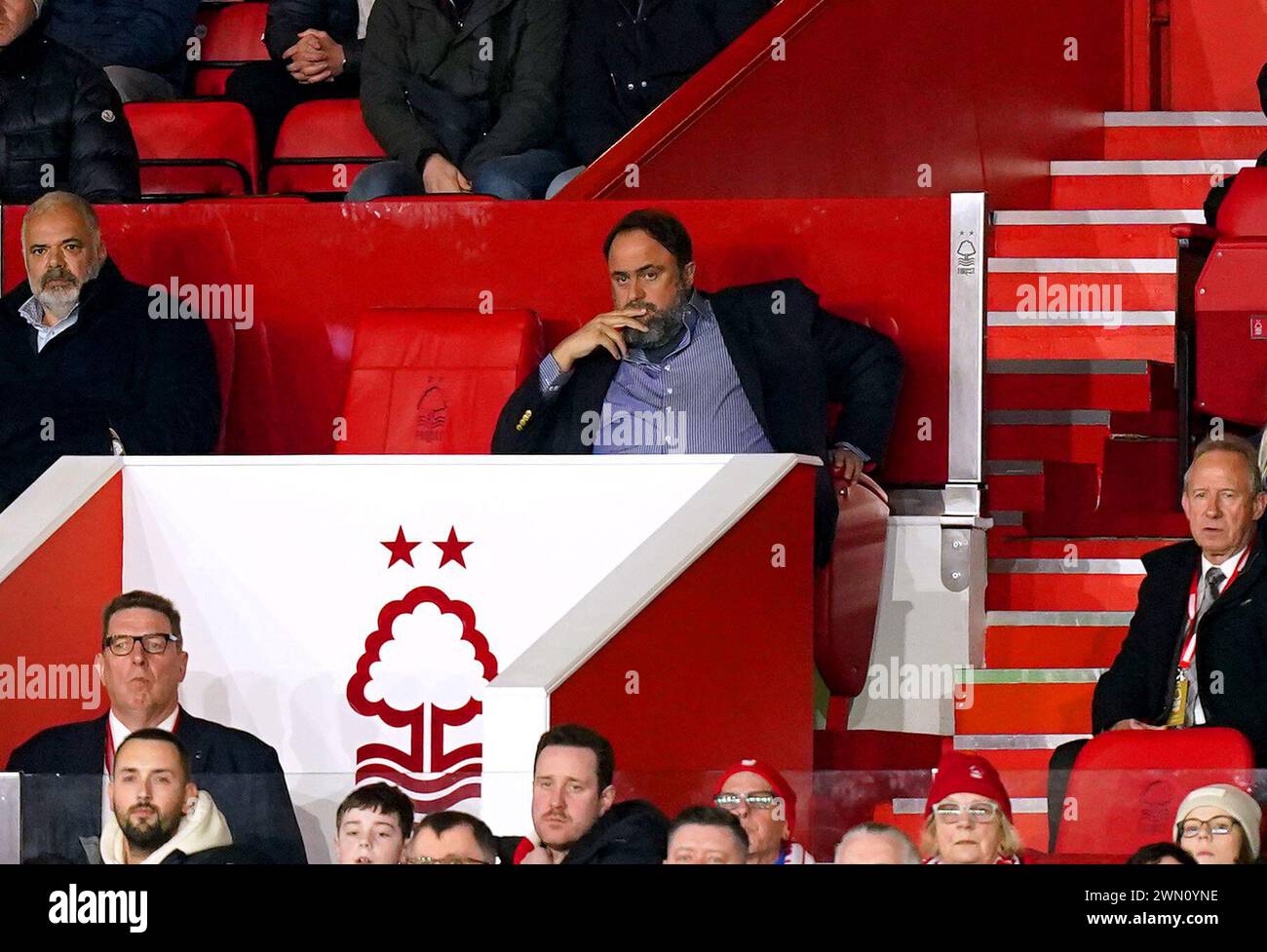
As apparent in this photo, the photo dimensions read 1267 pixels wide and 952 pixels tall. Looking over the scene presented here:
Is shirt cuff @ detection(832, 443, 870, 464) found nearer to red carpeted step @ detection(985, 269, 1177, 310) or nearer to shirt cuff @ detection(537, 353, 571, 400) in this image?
shirt cuff @ detection(537, 353, 571, 400)

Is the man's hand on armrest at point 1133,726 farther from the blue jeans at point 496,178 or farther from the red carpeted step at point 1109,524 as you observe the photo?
the blue jeans at point 496,178

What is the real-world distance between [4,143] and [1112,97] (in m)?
3.24

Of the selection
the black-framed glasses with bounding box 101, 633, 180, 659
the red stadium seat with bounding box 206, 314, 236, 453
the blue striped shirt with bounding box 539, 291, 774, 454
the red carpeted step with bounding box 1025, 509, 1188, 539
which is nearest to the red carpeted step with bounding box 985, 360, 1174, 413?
the red carpeted step with bounding box 1025, 509, 1188, 539

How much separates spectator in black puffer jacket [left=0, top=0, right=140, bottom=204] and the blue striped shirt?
1.59 meters

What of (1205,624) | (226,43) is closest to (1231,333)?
(1205,624)

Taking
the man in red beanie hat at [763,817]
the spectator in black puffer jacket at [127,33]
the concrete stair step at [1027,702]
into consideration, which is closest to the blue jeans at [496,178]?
the spectator in black puffer jacket at [127,33]

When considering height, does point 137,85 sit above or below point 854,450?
above

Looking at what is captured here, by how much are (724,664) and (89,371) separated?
6.26 feet

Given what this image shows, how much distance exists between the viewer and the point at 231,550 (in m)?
5.46

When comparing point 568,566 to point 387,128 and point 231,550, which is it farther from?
point 387,128

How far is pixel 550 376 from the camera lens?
5.70 m

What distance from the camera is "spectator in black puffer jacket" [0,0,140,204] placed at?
667 centimetres

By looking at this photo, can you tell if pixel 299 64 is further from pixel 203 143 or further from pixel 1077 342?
pixel 1077 342

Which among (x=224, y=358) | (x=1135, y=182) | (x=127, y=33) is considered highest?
(x=127, y=33)
